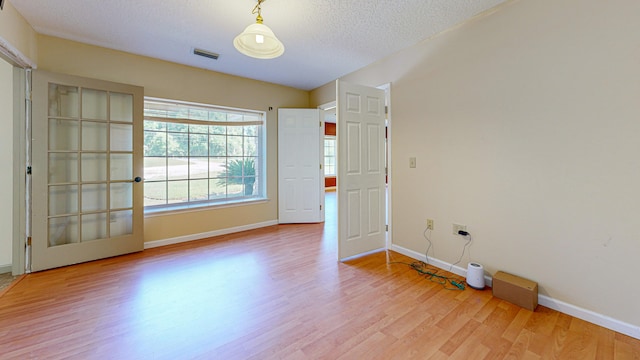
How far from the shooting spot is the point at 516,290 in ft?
6.50

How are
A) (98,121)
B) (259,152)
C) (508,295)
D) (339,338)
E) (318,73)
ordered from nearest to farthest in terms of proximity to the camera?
(339,338)
(508,295)
(98,121)
(318,73)
(259,152)

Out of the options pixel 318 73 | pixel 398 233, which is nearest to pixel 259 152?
pixel 318 73

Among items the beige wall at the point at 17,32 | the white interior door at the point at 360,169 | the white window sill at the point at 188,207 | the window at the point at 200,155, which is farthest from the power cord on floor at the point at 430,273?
the beige wall at the point at 17,32

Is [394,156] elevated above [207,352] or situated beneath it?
elevated above

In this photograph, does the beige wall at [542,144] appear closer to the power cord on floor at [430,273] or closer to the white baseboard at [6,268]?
the power cord on floor at [430,273]

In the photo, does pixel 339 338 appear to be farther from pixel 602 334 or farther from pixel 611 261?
pixel 611 261

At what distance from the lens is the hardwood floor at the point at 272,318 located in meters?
1.52

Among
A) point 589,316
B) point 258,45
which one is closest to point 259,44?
point 258,45

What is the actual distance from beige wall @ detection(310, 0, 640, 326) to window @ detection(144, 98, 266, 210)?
2806 mm

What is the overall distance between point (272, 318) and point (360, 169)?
6.08 ft

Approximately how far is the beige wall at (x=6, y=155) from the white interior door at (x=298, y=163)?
10.3ft

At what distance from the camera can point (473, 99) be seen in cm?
239

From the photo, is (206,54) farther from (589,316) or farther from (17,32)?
(589,316)

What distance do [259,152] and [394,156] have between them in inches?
96.2
